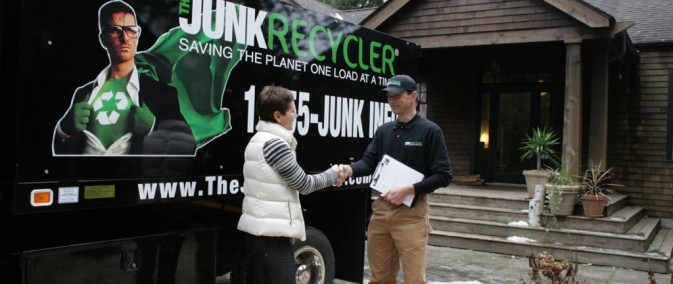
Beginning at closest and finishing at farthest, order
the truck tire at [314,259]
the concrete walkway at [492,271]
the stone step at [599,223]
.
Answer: the truck tire at [314,259]
the concrete walkway at [492,271]
the stone step at [599,223]

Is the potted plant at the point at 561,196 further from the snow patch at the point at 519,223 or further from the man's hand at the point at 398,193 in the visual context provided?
the man's hand at the point at 398,193

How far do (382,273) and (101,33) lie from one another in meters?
2.26

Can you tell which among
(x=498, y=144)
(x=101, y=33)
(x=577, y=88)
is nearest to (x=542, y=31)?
(x=577, y=88)

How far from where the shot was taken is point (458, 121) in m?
12.5

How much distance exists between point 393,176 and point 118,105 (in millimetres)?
1689

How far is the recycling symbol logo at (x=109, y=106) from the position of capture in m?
3.05

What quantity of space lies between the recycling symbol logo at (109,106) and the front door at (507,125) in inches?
386

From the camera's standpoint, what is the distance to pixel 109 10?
3.09 metres

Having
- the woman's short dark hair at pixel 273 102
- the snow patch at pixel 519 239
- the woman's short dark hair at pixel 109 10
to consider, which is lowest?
the snow patch at pixel 519 239

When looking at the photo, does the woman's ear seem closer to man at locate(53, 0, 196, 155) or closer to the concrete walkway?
man at locate(53, 0, 196, 155)

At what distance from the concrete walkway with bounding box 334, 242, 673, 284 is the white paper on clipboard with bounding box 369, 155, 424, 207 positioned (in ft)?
7.89

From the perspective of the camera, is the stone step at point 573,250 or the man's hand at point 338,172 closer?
the man's hand at point 338,172

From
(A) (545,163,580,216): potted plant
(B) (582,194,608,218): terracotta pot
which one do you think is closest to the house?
(A) (545,163,580,216): potted plant

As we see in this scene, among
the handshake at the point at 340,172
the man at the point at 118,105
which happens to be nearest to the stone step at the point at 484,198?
the handshake at the point at 340,172
